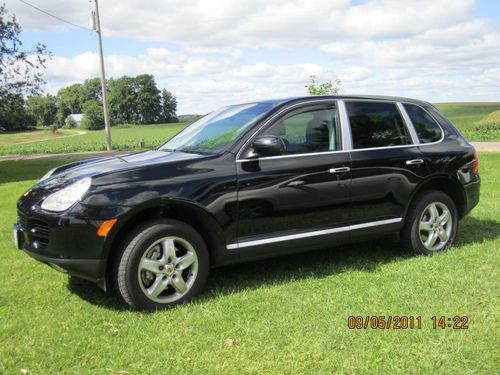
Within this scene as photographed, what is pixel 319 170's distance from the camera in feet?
14.4

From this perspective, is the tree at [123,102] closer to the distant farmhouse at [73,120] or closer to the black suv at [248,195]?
the distant farmhouse at [73,120]

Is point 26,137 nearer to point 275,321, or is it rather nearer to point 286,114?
point 286,114

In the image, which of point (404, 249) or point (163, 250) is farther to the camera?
point (404, 249)

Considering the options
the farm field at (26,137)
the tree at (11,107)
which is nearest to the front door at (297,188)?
the tree at (11,107)

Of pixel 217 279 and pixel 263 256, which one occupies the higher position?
pixel 263 256

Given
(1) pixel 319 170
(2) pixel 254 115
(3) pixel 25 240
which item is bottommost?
(3) pixel 25 240

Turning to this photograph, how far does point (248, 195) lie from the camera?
406 cm

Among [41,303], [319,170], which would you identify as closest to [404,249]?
[319,170]

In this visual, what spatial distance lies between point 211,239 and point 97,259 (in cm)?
94

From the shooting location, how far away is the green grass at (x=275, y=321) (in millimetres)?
3051

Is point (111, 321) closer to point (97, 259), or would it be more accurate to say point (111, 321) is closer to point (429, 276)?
point (97, 259)

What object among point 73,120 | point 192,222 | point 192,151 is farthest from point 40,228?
point 73,120

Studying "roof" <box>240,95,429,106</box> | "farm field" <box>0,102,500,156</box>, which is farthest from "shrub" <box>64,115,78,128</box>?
"roof" <box>240,95,429,106</box>
